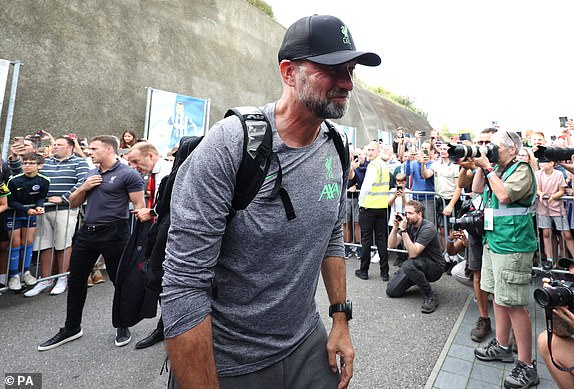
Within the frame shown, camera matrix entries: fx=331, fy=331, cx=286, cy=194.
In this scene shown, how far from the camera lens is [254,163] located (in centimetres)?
112

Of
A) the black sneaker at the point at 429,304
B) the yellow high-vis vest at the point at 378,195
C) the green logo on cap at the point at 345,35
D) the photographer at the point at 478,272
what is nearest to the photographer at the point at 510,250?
the photographer at the point at 478,272

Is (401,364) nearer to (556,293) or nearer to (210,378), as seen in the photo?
(556,293)

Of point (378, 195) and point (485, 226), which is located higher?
point (378, 195)

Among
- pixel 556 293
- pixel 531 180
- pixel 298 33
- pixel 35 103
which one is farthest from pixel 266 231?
pixel 35 103

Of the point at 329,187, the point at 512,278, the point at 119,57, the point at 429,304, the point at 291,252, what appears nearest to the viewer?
the point at 291,252

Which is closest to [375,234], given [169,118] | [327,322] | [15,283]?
[327,322]

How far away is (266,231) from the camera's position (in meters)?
1.16

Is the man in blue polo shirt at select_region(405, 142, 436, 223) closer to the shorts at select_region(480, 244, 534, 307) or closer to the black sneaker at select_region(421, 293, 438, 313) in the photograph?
the black sneaker at select_region(421, 293, 438, 313)

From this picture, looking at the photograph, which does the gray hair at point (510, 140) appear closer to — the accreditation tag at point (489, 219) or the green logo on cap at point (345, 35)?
the accreditation tag at point (489, 219)

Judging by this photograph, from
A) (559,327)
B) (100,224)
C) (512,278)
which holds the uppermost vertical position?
(100,224)

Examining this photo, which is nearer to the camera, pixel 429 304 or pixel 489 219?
pixel 489 219

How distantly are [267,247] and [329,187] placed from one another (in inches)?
15.0

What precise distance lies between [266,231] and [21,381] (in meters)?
3.16

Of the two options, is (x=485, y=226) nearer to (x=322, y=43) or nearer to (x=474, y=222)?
(x=474, y=222)
